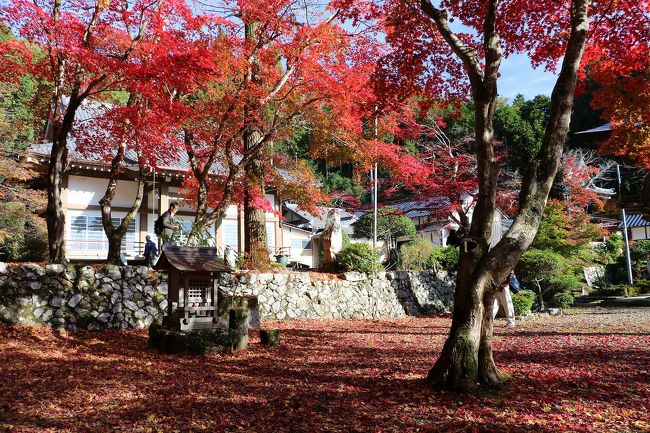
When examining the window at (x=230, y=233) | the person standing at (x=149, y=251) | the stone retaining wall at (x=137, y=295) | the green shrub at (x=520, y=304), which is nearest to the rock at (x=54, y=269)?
the stone retaining wall at (x=137, y=295)

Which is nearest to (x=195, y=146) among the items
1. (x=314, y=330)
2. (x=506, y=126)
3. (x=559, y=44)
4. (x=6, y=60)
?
(x=6, y=60)

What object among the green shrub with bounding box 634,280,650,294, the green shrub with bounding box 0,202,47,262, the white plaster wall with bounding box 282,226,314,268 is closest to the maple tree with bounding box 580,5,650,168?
the green shrub with bounding box 634,280,650,294

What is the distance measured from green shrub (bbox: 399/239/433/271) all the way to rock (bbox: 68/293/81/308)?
11.0 metres

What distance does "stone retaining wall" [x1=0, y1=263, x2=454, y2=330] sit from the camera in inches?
347

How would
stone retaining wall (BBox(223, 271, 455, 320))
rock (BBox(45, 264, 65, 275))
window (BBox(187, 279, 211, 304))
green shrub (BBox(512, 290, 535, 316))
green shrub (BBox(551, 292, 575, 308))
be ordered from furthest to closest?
green shrub (BBox(551, 292, 575, 308)) < green shrub (BBox(512, 290, 535, 316)) < stone retaining wall (BBox(223, 271, 455, 320)) < rock (BBox(45, 264, 65, 275)) < window (BBox(187, 279, 211, 304))

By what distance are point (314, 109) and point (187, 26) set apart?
3371 millimetres

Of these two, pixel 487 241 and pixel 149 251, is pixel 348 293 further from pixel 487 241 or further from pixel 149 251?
pixel 487 241

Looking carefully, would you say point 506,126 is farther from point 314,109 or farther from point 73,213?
point 73,213

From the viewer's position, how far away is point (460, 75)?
27.1 ft

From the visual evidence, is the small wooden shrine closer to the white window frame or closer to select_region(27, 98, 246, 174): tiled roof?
select_region(27, 98, 246, 174): tiled roof

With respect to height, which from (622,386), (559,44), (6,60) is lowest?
(622,386)

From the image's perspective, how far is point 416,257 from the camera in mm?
17078

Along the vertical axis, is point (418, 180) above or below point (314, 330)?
above

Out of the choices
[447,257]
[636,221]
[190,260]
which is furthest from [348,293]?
[636,221]
